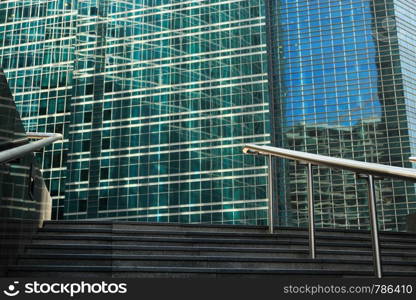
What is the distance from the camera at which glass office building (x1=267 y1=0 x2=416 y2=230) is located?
77375 millimetres

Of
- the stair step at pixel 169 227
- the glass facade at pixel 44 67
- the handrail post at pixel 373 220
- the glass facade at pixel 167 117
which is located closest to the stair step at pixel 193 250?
the stair step at pixel 169 227

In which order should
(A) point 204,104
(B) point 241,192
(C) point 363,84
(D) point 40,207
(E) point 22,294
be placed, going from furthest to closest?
(C) point 363,84 < (A) point 204,104 < (B) point 241,192 < (D) point 40,207 < (E) point 22,294

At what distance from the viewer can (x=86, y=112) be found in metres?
64.0

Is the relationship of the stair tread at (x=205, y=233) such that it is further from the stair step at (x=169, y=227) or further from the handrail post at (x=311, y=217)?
the handrail post at (x=311, y=217)

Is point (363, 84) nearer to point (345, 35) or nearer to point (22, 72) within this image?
point (345, 35)

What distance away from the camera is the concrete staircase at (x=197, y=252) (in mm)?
4012

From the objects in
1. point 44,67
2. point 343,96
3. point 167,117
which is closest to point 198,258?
point 167,117

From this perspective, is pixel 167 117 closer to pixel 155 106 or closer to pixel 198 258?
pixel 155 106

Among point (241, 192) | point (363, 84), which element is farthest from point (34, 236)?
point (363, 84)

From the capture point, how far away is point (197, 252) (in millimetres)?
4676

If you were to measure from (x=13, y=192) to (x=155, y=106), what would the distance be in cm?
5856

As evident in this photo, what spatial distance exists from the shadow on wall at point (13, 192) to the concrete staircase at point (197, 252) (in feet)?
0.46

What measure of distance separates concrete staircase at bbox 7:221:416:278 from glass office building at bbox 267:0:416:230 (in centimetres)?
7025

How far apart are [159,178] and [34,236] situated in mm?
54760
